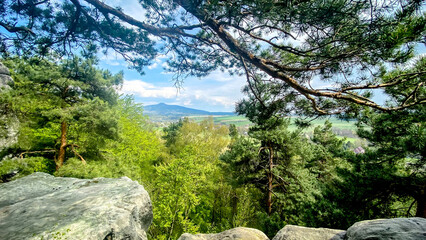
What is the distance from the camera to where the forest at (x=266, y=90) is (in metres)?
2.20

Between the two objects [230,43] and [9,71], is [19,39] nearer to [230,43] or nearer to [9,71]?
[230,43]

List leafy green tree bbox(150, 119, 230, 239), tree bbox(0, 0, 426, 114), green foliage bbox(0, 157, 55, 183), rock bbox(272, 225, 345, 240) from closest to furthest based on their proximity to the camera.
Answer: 1. tree bbox(0, 0, 426, 114)
2. rock bbox(272, 225, 345, 240)
3. green foliage bbox(0, 157, 55, 183)
4. leafy green tree bbox(150, 119, 230, 239)

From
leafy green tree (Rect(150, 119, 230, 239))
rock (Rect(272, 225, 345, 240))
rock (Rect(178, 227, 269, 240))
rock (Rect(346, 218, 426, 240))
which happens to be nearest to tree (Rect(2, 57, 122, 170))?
leafy green tree (Rect(150, 119, 230, 239))

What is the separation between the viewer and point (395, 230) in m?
2.45

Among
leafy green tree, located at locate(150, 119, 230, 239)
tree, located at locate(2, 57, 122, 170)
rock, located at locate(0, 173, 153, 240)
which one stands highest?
tree, located at locate(2, 57, 122, 170)

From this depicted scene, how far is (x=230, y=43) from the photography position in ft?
8.45

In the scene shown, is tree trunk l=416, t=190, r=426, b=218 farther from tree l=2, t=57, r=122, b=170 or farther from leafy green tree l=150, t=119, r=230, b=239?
tree l=2, t=57, r=122, b=170

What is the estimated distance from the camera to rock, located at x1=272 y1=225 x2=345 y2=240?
12.5 ft

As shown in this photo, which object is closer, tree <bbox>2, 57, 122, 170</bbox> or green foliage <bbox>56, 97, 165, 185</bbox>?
tree <bbox>2, 57, 122, 170</bbox>

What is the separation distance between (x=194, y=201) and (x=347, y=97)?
904 centimetres

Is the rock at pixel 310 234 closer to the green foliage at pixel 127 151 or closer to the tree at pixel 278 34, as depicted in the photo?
the tree at pixel 278 34

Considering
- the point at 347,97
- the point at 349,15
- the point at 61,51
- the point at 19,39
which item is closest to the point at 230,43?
the point at 349,15

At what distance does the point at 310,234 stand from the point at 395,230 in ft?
6.76

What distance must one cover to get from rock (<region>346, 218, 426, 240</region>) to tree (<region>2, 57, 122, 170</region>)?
8.17 metres
